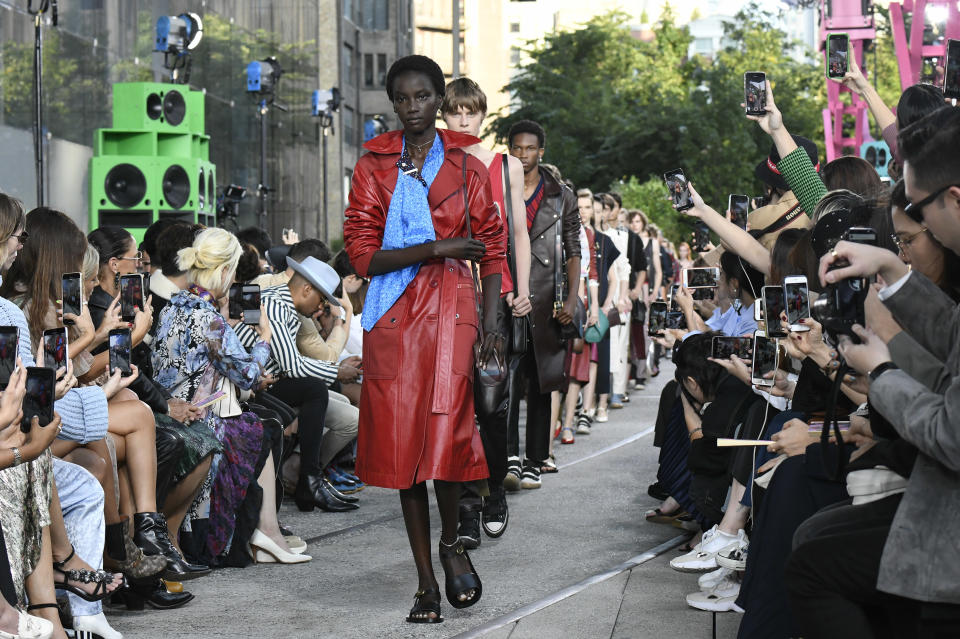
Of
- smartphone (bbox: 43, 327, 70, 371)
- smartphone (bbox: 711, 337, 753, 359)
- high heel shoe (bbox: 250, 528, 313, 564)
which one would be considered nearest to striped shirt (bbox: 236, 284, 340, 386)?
high heel shoe (bbox: 250, 528, 313, 564)

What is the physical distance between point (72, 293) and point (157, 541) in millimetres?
1083

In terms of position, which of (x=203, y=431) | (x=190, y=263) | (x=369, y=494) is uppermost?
(x=190, y=263)

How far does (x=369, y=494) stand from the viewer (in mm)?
8281

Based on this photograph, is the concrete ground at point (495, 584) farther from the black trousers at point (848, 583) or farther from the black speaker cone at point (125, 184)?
the black speaker cone at point (125, 184)

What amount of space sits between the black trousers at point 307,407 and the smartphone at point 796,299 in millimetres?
4051

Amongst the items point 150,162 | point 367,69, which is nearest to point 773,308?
point 150,162

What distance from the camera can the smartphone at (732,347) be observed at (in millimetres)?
5047

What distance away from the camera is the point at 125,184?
1267 cm

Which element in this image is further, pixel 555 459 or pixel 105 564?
pixel 555 459

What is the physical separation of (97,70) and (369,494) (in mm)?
9104

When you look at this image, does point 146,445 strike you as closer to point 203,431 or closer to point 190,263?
point 203,431

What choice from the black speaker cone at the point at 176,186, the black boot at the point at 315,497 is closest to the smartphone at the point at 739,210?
the black boot at the point at 315,497

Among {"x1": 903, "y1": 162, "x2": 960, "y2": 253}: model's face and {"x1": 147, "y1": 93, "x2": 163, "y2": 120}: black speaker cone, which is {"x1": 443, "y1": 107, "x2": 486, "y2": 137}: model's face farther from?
{"x1": 147, "y1": 93, "x2": 163, "y2": 120}: black speaker cone

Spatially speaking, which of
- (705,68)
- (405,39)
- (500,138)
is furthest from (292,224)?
(405,39)
